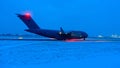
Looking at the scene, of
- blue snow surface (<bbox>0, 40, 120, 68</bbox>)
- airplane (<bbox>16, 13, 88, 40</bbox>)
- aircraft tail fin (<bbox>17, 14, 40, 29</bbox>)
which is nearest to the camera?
blue snow surface (<bbox>0, 40, 120, 68</bbox>)

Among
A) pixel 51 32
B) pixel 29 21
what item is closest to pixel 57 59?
pixel 51 32

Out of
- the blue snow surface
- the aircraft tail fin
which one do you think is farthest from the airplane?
the blue snow surface

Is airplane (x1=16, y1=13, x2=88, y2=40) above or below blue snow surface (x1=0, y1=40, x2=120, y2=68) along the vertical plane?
above

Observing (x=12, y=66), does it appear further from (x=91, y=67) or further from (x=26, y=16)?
(x=26, y=16)

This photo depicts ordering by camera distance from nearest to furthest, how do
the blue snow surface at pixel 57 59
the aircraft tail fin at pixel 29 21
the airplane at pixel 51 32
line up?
the blue snow surface at pixel 57 59 → the airplane at pixel 51 32 → the aircraft tail fin at pixel 29 21

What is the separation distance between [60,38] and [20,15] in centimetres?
1370

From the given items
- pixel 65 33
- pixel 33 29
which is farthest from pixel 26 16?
pixel 65 33

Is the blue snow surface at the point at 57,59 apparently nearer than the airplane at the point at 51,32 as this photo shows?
Yes

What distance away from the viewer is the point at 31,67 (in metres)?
14.9

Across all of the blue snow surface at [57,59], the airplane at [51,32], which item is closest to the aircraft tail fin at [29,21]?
the airplane at [51,32]

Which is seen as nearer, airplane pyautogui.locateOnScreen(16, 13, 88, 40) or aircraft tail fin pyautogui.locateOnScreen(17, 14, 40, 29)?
airplane pyautogui.locateOnScreen(16, 13, 88, 40)

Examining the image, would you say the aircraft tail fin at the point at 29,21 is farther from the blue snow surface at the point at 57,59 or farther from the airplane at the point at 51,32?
the blue snow surface at the point at 57,59

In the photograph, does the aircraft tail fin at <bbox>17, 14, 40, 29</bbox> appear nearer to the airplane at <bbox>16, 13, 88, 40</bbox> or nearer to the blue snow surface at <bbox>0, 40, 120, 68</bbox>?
the airplane at <bbox>16, 13, 88, 40</bbox>

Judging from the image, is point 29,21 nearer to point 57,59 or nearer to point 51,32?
point 51,32
